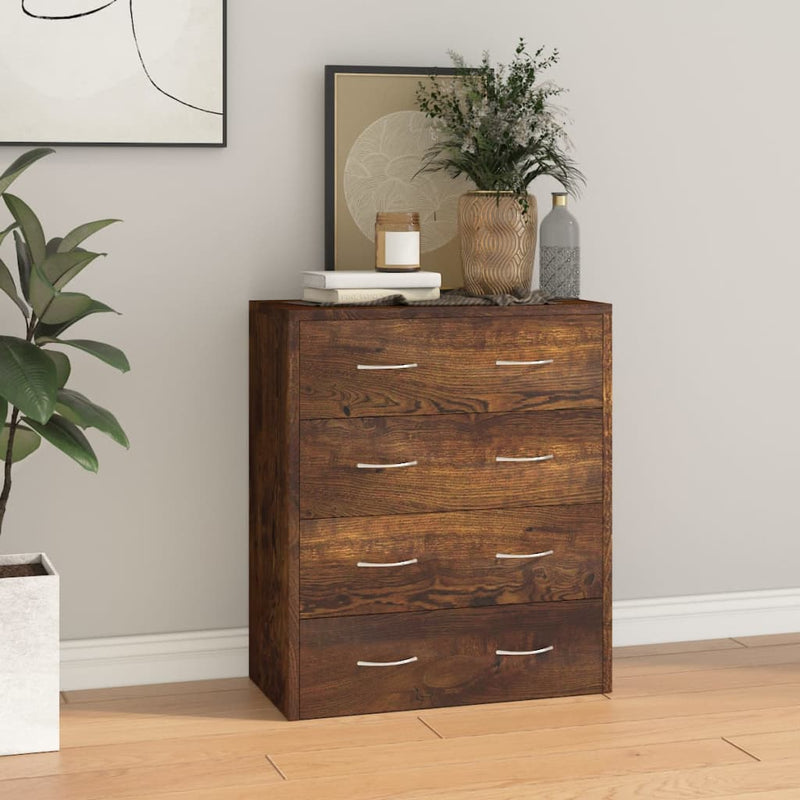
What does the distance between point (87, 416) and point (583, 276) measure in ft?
4.52

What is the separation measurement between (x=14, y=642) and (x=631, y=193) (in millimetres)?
1862

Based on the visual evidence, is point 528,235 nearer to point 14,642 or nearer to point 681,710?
point 681,710

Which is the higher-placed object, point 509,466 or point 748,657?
point 509,466

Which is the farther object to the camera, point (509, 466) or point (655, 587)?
point (655, 587)

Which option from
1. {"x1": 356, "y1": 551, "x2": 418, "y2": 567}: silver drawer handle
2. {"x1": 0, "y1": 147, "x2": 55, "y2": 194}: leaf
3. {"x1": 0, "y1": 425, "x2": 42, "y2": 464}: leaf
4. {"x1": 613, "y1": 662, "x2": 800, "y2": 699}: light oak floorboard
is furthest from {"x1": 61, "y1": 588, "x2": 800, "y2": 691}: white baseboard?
{"x1": 0, "y1": 147, "x2": 55, "y2": 194}: leaf

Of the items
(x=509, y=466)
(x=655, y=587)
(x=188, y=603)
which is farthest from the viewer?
(x=655, y=587)

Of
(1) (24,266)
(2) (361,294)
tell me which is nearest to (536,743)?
(2) (361,294)

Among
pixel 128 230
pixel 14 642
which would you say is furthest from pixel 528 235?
pixel 14 642

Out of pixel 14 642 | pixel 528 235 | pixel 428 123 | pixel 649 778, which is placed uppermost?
pixel 428 123

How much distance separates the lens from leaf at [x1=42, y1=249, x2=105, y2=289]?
2.66 meters

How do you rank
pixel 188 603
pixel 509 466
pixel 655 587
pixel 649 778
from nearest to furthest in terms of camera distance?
pixel 649 778 → pixel 509 466 → pixel 188 603 → pixel 655 587

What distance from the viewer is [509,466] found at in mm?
3006

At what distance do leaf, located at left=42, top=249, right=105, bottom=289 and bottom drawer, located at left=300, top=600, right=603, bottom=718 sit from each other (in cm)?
90

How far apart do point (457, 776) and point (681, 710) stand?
66 cm
